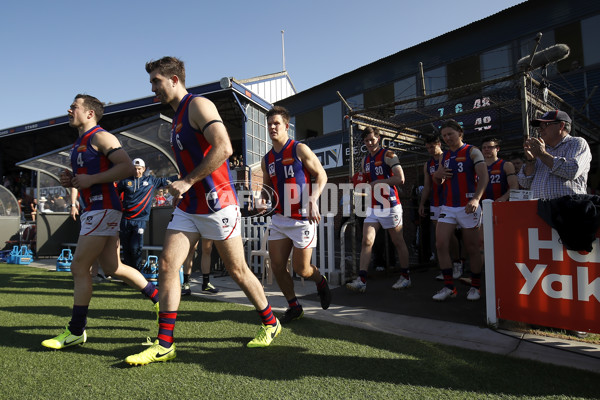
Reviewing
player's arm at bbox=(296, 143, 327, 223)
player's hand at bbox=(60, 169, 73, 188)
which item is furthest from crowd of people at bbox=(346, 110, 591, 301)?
player's hand at bbox=(60, 169, 73, 188)

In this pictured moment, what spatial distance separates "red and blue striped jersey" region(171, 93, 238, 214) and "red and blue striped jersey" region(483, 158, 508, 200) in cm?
445

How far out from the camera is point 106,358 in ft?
8.52

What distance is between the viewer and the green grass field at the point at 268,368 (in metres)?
2.05

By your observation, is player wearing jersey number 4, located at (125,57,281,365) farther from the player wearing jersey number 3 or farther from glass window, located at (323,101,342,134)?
glass window, located at (323,101,342,134)

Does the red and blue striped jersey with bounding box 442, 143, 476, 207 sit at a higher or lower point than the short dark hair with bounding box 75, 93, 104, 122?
lower

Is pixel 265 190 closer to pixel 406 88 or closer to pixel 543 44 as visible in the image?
pixel 543 44

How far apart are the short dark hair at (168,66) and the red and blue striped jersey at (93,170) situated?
91 centimetres

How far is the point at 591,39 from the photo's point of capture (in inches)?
392

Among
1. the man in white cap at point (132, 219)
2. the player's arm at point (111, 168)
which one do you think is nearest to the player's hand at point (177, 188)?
the player's arm at point (111, 168)

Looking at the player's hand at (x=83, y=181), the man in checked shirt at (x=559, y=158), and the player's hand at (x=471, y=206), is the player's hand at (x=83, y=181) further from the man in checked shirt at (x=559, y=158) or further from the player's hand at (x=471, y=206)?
Answer: the player's hand at (x=471, y=206)

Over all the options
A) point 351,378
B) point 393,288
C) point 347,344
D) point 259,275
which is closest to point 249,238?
point 259,275

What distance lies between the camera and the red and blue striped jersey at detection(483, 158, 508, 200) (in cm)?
553

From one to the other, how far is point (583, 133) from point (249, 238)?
779cm

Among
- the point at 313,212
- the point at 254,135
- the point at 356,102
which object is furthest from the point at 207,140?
the point at 254,135
